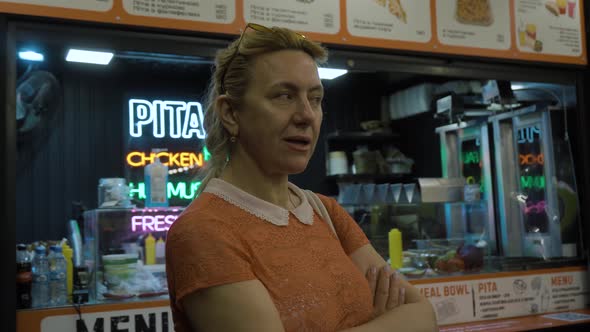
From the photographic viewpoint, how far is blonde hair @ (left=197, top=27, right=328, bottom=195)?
1.29 metres

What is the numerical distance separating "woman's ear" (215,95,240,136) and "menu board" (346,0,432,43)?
1939mm

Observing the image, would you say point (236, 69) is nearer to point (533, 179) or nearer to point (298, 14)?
point (298, 14)

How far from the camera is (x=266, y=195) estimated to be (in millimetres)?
1323

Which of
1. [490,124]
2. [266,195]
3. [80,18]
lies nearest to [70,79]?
[80,18]

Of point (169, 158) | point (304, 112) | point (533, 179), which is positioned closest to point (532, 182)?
point (533, 179)

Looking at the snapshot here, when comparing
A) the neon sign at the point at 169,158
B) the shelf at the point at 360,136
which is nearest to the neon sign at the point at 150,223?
the neon sign at the point at 169,158

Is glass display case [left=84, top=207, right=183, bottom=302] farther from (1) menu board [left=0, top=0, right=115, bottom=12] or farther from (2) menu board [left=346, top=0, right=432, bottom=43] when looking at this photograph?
(2) menu board [left=346, top=0, right=432, bottom=43]

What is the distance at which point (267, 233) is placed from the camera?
123cm

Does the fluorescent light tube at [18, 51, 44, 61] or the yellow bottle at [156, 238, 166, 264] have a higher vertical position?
the fluorescent light tube at [18, 51, 44, 61]

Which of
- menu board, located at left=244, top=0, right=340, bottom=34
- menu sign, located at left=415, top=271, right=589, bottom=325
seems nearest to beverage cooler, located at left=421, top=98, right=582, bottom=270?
menu sign, located at left=415, top=271, right=589, bottom=325

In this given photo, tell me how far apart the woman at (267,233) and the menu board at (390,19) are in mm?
1808

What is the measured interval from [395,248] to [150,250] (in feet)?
4.83

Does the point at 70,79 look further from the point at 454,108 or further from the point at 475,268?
the point at 475,268

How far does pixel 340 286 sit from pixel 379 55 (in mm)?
2180
